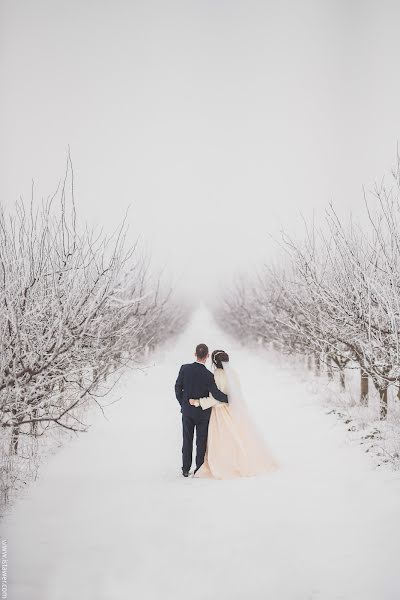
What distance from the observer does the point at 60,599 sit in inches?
109

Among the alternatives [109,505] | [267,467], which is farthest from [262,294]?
[109,505]

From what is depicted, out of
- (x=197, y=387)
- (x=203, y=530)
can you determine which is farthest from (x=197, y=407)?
(x=203, y=530)

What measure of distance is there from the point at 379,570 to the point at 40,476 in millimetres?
3709

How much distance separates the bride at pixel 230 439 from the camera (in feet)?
16.2

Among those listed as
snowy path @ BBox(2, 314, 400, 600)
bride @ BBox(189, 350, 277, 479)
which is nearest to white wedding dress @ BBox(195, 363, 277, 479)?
bride @ BBox(189, 350, 277, 479)

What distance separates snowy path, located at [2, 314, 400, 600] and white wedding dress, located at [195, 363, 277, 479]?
200mm

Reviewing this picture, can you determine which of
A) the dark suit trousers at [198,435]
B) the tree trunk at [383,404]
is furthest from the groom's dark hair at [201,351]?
the tree trunk at [383,404]

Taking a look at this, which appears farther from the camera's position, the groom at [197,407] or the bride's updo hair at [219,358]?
the bride's updo hair at [219,358]

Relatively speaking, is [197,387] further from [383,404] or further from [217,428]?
[383,404]

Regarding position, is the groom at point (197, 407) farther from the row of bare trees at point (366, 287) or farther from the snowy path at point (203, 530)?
the row of bare trees at point (366, 287)

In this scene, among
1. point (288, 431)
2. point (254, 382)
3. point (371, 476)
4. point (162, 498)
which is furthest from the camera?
point (254, 382)

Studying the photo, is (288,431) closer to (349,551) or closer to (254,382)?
(349,551)

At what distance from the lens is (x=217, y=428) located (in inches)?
200

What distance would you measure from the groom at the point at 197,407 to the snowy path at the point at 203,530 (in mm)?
325
